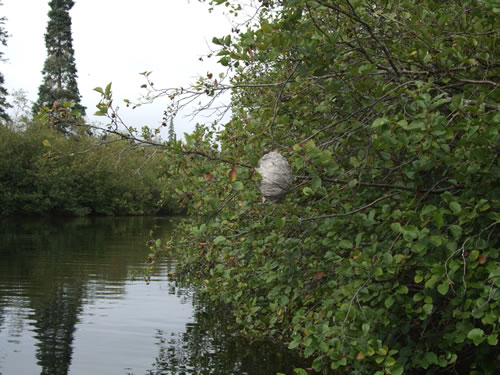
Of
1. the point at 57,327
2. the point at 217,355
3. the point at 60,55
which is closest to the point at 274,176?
the point at 217,355

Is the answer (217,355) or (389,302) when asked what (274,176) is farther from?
(217,355)

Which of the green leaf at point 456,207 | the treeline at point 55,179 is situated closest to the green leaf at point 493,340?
the green leaf at point 456,207

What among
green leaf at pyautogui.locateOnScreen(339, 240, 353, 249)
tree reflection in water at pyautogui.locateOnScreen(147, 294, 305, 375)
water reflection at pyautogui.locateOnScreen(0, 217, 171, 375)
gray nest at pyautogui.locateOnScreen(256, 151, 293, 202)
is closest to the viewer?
gray nest at pyautogui.locateOnScreen(256, 151, 293, 202)

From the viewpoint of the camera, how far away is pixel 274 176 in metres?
4.13

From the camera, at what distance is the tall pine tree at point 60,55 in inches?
2650

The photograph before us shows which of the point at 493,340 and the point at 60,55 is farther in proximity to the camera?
the point at 60,55

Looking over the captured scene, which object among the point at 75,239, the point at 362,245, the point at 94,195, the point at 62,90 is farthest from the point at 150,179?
the point at 362,245

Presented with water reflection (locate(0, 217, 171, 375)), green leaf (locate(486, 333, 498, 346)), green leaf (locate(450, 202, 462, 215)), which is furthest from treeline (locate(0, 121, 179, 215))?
green leaf (locate(486, 333, 498, 346))

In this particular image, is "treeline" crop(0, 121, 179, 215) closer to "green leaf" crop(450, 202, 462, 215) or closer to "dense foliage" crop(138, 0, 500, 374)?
"dense foliage" crop(138, 0, 500, 374)

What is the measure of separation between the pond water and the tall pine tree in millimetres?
50613

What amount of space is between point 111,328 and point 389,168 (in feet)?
28.6

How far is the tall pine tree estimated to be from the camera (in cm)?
6731

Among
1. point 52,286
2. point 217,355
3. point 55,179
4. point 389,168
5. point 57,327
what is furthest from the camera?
point 55,179

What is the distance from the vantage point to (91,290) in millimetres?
16531
